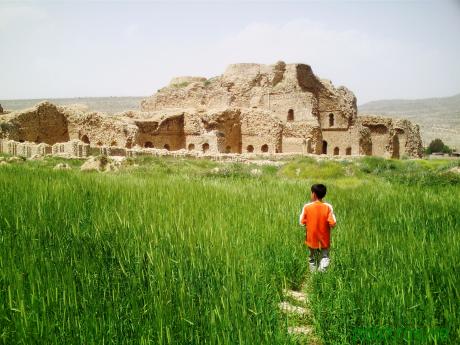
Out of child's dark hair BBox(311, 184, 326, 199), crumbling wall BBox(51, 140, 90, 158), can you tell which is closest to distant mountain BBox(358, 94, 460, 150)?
crumbling wall BBox(51, 140, 90, 158)

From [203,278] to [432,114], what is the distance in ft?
424

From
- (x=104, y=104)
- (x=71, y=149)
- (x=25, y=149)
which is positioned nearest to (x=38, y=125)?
(x=25, y=149)

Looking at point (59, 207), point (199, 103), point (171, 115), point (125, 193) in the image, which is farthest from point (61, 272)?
point (199, 103)

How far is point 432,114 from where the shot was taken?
376 feet

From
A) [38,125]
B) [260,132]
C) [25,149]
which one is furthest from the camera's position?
[260,132]

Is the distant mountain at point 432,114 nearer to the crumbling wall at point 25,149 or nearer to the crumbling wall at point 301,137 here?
the crumbling wall at point 301,137

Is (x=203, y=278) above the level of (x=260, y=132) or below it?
A: below

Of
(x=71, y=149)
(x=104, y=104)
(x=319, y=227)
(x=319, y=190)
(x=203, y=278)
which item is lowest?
(x=203, y=278)

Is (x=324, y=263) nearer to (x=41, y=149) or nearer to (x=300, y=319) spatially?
(x=300, y=319)

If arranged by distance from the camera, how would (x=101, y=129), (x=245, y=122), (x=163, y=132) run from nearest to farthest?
(x=101, y=129)
(x=163, y=132)
(x=245, y=122)

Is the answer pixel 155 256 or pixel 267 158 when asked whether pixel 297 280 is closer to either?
pixel 155 256

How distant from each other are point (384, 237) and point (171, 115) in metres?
30.2

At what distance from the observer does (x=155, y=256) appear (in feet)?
Answer: 9.76

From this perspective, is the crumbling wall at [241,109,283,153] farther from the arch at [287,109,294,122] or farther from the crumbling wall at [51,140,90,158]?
the crumbling wall at [51,140,90,158]
